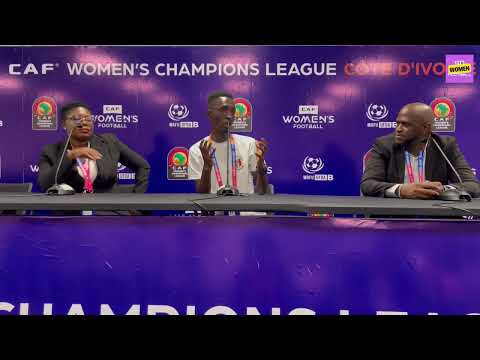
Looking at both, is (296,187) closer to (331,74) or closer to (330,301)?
(331,74)

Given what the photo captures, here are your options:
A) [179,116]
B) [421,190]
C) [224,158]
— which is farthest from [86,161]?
[421,190]

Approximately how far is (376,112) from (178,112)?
1838 millimetres

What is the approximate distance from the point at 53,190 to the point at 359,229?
5.17ft

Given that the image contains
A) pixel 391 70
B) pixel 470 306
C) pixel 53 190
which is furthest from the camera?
pixel 391 70

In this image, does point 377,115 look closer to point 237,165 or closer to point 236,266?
point 237,165

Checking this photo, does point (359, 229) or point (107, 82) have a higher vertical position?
point (107, 82)

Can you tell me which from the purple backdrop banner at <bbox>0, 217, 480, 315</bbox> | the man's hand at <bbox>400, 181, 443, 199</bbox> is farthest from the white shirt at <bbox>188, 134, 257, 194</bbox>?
the purple backdrop banner at <bbox>0, 217, 480, 315</bbox>

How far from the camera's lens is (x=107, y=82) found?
5219mm

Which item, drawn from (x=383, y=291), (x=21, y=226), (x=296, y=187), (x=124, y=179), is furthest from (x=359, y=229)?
(x=124, y=179)

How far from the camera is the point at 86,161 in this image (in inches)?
142

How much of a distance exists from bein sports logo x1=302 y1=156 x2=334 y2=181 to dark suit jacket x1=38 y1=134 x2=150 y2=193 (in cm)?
183

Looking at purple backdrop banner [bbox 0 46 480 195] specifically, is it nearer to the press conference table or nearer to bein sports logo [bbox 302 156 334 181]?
bein sports logo [bbox 302 156 334 181]

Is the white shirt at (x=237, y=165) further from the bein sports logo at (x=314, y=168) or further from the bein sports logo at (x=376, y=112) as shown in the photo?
the bein sports logo at (x=376, y=112)

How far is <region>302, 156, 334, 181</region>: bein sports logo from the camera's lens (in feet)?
16.9
